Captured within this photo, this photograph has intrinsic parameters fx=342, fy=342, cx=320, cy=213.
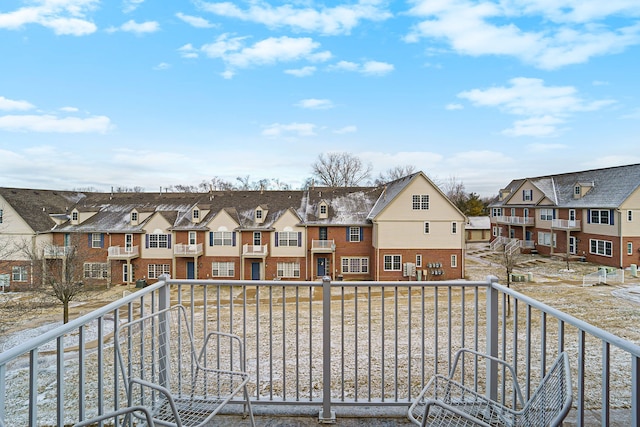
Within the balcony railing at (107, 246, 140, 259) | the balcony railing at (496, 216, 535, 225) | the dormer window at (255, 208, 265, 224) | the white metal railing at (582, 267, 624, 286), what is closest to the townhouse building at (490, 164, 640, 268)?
the balcony railing at (496, 216, 535, 225)

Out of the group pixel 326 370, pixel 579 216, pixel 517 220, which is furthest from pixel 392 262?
pixel 326 370

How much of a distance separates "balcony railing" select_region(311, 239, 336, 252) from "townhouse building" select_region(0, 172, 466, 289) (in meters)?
0.06

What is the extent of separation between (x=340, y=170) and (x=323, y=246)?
58.6ft

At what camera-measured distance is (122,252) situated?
21672 mm

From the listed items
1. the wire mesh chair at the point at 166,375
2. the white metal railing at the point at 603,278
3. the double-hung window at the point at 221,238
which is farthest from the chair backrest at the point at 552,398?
the double-hung window at the point at 221,238

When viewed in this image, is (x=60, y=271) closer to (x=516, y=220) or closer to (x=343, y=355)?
(x=343, y=355)

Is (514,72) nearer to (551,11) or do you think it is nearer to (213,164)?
(551,11)

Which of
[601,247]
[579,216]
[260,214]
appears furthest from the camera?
[579,216]

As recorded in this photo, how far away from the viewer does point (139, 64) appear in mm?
12844

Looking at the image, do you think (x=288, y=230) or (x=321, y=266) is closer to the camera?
(x=288, y=230)

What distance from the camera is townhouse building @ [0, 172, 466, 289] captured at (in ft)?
67.5

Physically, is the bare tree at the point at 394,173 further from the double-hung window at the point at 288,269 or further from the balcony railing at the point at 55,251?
the balcony railing at the point at 55,251

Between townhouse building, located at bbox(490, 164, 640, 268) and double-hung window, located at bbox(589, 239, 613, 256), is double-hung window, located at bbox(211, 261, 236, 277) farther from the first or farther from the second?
double-hung window, located at bbox(589, 239, 613, 256)

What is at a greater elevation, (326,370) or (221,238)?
(221,238)
